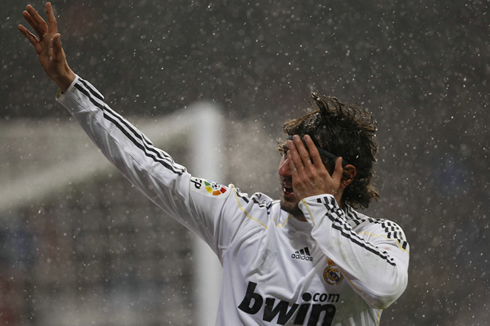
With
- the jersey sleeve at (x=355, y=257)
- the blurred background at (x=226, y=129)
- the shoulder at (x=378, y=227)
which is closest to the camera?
the jersey sleeve at (x=355, y=257)

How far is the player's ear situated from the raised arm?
1.95 ft

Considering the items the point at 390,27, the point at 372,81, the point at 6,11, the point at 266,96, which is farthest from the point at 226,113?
the point at 6,11

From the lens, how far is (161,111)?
2.81m

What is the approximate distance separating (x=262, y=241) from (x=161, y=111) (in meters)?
1.89

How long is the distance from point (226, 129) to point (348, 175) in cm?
173

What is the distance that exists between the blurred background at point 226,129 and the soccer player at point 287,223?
1612 mm

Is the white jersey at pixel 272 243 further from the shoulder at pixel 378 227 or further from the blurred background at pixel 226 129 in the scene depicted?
the blurred background at pixel 226 129

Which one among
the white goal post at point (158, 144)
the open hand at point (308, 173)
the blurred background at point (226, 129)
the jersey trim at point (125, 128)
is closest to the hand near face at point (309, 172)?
the open hand at point (308, 173)

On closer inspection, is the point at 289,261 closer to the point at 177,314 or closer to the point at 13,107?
the point at 177,314

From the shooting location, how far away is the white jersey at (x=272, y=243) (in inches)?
35.5

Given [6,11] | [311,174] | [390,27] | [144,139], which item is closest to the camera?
[311,174]

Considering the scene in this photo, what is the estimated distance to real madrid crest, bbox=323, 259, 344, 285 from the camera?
98 cm

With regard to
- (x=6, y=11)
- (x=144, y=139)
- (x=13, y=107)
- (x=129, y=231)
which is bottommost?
(x=129, y=231)

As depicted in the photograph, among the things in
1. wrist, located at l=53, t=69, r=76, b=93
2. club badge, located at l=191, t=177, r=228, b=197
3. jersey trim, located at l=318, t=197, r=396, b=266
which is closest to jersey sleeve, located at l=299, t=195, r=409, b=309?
jersey trim, located at l=318, t=197, r=396, b=266
